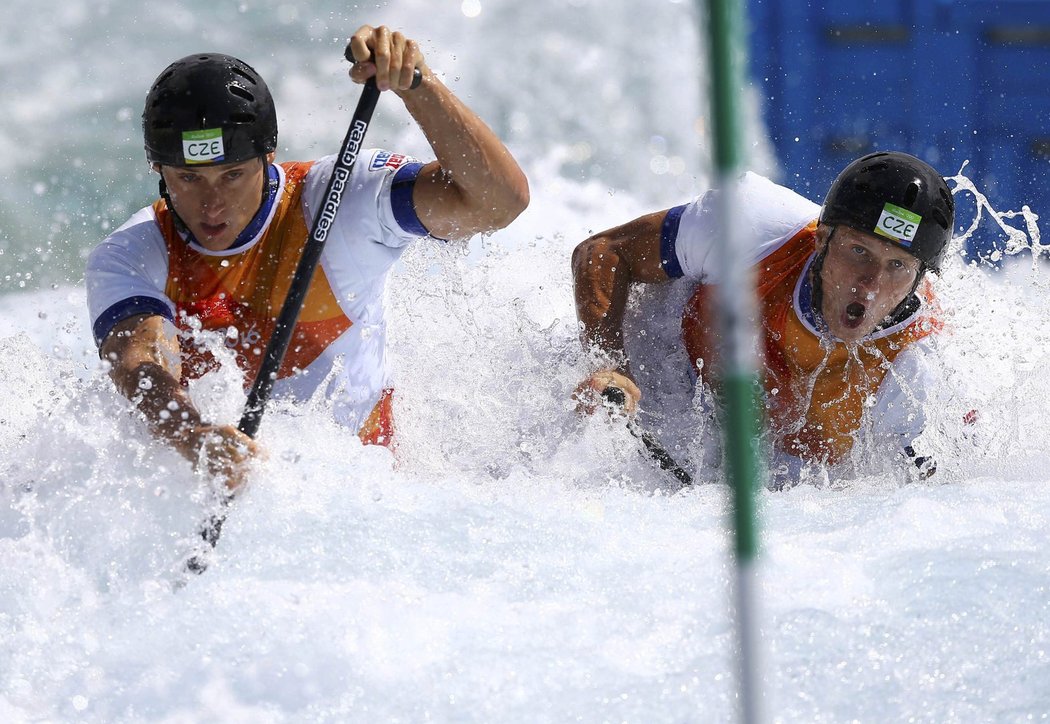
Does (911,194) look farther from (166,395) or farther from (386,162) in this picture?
(166,395)

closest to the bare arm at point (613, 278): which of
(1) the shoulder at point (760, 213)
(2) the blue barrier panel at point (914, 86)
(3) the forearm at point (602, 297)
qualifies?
(3) the forearm at point (602, 297)

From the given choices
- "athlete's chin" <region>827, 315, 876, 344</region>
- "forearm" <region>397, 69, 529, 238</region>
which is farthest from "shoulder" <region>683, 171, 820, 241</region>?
"forearm" <region>397, 69, 529, 238</region>

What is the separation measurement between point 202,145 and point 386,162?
1.18 feet

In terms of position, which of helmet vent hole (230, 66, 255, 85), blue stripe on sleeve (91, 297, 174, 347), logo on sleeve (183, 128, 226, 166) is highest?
helmet vent hole (230, 66, 255, 85)

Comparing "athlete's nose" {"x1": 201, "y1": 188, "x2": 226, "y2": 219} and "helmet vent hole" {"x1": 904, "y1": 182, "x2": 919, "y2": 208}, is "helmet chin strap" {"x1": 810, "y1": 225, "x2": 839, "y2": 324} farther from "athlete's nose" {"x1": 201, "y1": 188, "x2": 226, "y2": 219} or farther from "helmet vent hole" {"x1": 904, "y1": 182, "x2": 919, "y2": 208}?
"athlete's nose" {"x1": 201, "y1": 188, "x2": 226, "y2": 219}

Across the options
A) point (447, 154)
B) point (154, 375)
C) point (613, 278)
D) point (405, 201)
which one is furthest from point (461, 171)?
point (613, 278)

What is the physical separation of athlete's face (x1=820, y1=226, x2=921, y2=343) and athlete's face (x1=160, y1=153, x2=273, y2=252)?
47.5 inches

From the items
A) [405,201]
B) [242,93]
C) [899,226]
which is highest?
[242,93]

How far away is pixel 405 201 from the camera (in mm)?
2393

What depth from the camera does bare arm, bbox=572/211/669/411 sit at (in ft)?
9.43

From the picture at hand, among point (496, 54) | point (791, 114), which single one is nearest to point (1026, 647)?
point (791, 114)

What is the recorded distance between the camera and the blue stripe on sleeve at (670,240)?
9.54 feet

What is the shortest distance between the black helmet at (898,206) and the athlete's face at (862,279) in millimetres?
26

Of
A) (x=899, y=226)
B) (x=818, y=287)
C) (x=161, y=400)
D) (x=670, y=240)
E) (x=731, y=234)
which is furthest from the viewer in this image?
(x=670, y=240)
